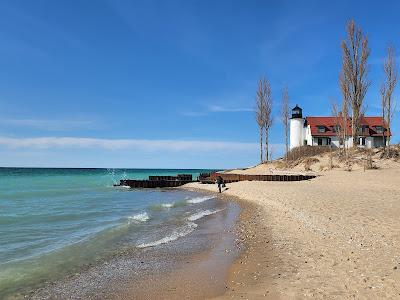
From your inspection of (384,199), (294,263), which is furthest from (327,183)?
(294,263)

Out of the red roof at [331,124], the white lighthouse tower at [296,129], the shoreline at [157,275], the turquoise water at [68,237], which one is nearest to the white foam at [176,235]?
the turquoise water at [68,237]

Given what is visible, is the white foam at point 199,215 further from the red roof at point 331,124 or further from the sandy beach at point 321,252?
the red roof at point 331,124

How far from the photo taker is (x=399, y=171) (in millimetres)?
36375

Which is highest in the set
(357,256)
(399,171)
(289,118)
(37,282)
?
(289,118)

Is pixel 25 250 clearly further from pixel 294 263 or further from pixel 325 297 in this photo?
pixel 325 297

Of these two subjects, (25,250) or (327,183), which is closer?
(25,250)

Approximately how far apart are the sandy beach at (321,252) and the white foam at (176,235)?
241 cm

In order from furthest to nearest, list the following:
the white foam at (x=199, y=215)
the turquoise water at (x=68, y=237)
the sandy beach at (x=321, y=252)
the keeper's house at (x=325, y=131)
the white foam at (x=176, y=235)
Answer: the keeper's house at (x=325, y=131), the white foam at (x=199, y=215), the white foam at (x=176, y=235), the turquoise water at (x=68, y=237), the sandy beach at (x=321, y=252)

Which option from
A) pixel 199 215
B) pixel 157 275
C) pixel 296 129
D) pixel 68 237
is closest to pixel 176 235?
pixel 68 237

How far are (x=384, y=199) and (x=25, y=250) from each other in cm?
1829

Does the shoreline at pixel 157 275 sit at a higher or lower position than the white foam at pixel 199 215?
lower

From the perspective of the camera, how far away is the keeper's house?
65.8 m

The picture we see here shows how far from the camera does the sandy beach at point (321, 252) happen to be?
24.8 feet

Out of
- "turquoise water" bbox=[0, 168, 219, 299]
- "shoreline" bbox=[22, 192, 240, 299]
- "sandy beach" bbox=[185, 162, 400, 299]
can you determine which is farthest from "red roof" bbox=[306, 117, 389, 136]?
"shoreline" bbox=[22, 192, 240, 299]
